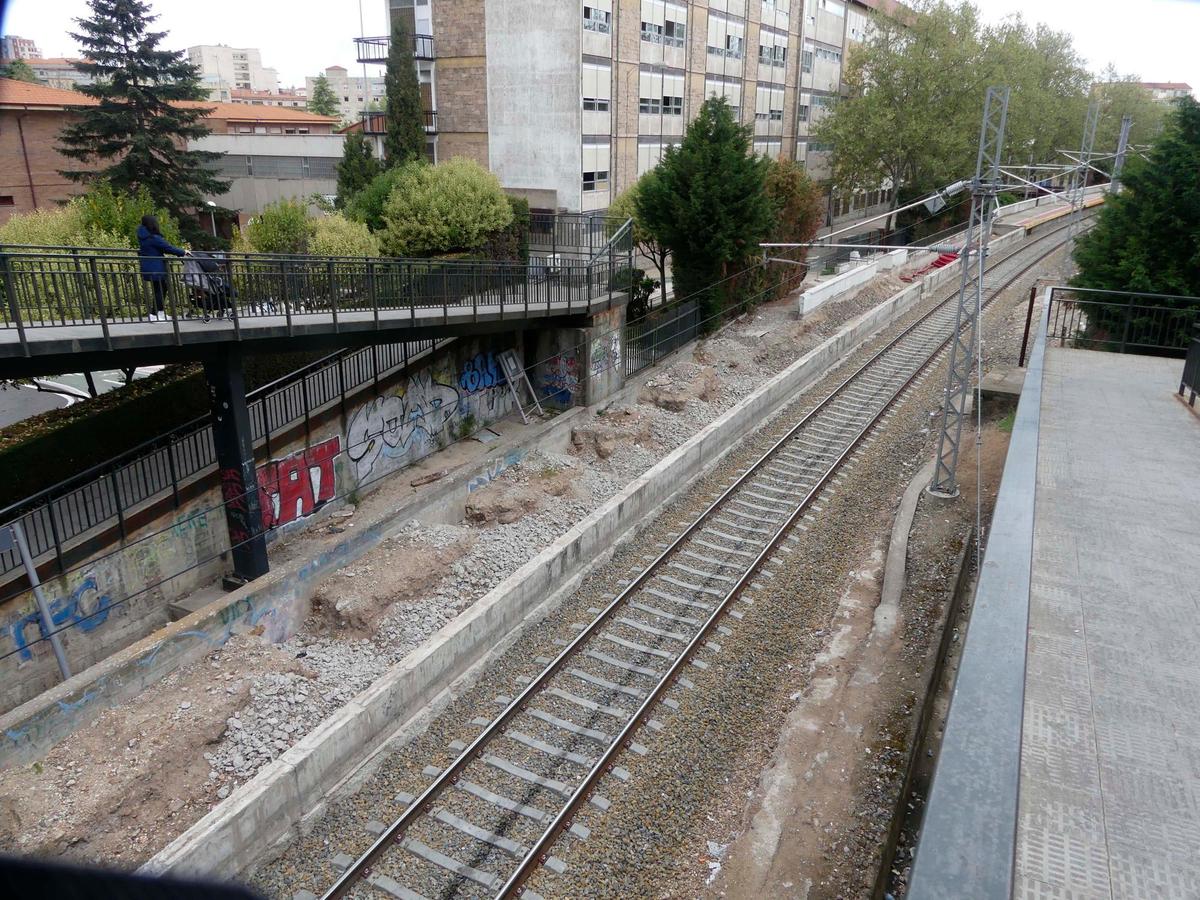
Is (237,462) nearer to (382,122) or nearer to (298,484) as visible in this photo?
(298,484)

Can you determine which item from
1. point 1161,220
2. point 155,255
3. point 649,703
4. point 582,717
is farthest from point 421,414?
point 1161,220

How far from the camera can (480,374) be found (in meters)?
19.5

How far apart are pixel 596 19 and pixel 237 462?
98.1ft

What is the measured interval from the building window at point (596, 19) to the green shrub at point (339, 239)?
62.3ft

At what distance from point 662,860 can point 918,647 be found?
5.17 meters

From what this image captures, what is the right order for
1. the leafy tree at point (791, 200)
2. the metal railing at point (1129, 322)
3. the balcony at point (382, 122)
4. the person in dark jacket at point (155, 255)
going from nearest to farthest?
the person in dark jacket at point (155, 255) < the metal railing at point (1129, 322) < the leafy tree at point (791, 200) < the balcony at point (382, 122)

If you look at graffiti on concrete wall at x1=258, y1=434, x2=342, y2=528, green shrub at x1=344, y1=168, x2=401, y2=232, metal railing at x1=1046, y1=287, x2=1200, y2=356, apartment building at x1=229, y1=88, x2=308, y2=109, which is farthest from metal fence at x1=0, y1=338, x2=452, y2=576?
apartment building at x1=229, y1=88, x2=308, y2=109

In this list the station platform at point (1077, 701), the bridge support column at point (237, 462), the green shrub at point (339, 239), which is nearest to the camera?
the station platform at point (1077, 701)

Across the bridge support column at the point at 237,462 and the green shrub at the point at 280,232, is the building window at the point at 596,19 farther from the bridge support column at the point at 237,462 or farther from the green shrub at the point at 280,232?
the bridge support column at the point at 237,462

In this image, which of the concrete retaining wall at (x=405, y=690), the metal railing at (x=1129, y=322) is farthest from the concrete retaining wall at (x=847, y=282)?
the concrete retaining wall at (x=405, y=690)

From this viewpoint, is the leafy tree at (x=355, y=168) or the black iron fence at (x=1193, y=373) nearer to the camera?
the black iron fence at (x=1193, y=373)

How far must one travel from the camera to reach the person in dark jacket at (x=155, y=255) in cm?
1134

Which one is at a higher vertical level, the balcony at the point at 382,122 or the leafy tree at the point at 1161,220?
the balcony at the point at 382,122

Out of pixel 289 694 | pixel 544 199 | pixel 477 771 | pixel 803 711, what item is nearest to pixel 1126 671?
pixel 803 711
